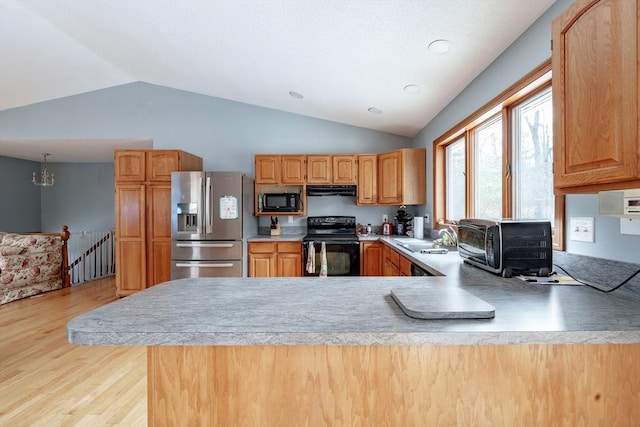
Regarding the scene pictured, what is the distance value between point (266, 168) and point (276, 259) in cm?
125

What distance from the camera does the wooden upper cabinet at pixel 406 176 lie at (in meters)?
4.03

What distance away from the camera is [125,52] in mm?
3555

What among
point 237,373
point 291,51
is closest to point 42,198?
point 291,51

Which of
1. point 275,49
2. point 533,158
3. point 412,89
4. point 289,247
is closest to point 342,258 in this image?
point 289,247

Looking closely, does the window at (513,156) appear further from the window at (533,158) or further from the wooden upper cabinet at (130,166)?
the wooden upper cabinet at (130,166)

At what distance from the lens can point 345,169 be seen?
166 inches

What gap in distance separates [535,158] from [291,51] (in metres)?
2.14

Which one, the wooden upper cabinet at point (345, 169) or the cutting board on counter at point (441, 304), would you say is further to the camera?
the wooden upper cabinet at point (345, 169)

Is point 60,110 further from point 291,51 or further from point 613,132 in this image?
point 613,132

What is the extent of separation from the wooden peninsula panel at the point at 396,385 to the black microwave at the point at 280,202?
10.7ft

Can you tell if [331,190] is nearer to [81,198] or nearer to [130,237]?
[130,237]

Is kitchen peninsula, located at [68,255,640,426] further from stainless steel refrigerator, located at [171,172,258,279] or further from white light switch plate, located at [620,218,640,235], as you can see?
stainless steel refrigerator, located at [171,172,258,279]

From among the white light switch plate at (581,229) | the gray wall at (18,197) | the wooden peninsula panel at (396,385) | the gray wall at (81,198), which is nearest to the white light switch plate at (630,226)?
the white light switch plate at (581,229)

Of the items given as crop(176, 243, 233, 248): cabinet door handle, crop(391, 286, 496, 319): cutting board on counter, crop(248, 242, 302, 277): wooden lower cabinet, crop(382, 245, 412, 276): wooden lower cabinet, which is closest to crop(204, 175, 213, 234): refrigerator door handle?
crop(176, 243, 233, 248): cabinet door handle
